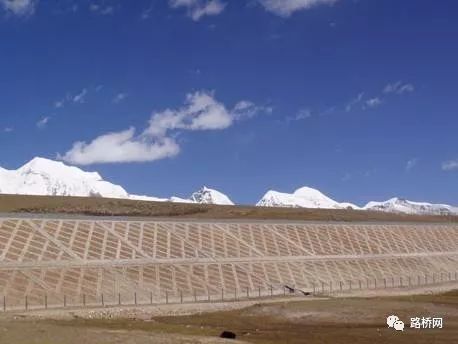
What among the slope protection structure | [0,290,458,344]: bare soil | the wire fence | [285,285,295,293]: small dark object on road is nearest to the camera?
[0,290,458,344]: bare soil

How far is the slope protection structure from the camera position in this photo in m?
75.5

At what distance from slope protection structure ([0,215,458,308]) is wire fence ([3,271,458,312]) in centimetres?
20

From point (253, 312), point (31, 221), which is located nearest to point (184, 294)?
point (253, 312)

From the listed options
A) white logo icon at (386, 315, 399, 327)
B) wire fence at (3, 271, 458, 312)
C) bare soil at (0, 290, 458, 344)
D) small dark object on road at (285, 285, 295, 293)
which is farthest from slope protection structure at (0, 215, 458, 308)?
white logo icon at (386, 315, 399, 327)

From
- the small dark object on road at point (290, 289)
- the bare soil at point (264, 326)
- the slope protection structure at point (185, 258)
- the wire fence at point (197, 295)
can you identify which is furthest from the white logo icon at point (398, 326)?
the small dark object on road at point (290, 289)

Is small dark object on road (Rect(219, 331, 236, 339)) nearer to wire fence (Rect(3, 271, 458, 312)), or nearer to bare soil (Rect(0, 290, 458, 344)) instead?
bare soil (Rect(0, 290, 458, 344))

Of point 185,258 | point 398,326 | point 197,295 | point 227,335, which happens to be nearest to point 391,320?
point 398,326

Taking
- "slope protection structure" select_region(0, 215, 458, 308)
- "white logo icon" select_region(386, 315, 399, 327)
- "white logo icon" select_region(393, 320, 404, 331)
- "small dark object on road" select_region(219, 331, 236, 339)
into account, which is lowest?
"small dark object on road" select_region(219, 331, 236, 339)

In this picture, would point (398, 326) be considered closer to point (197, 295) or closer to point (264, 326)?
point (264, 326)

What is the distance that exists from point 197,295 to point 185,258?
419 inches

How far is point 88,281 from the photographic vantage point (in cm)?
7681

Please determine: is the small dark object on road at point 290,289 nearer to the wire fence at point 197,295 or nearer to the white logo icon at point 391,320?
the wire fence at point 197,295

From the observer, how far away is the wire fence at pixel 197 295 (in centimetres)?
6875

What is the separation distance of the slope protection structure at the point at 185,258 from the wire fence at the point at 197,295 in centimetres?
20
